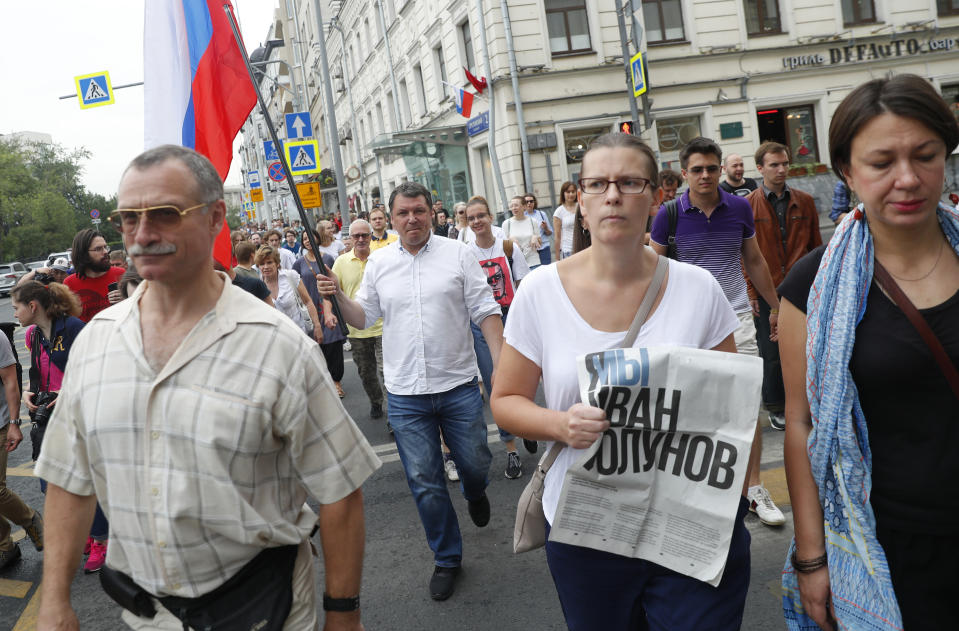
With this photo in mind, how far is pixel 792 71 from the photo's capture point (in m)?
19.4

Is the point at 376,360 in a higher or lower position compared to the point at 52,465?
lower

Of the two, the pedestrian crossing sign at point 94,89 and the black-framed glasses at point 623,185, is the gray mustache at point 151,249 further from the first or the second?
the pedestrian crossing sign at point 94,89

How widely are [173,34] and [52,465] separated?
7.47ft

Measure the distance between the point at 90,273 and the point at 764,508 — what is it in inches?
218

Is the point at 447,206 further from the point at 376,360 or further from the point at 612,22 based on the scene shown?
the point at 376,360

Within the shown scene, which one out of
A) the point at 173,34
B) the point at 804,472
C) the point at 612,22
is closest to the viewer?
the point at 804,472

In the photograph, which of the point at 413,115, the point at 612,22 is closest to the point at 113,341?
the point at 612,22

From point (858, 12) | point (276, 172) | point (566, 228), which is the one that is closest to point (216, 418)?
point (566, 228)

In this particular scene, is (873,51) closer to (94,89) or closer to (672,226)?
(672,226)

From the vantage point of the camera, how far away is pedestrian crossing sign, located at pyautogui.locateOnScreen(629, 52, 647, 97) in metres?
16.6

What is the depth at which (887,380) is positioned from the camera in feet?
5.65

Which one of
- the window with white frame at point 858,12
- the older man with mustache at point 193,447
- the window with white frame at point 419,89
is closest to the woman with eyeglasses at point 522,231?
the older man with mustache at point 193,447

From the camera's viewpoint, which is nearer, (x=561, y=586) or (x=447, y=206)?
(x=561, y=586)

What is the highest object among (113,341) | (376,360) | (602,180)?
(602,180)
